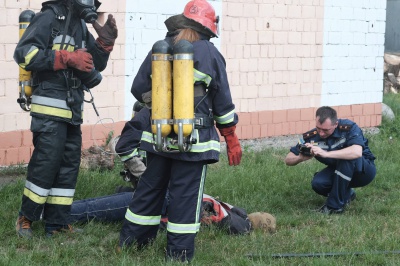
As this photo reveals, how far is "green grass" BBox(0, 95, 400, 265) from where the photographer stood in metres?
6.08

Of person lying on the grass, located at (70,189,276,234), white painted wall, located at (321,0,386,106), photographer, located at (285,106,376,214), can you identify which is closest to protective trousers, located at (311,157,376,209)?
photographer, located at (285,106,376,214)

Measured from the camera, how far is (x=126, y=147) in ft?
22.5

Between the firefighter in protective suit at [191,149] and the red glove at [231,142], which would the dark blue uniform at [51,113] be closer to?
the firefighter in protective suit at [191,149]

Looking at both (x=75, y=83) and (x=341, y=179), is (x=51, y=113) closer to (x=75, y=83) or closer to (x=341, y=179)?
(x=75, y=83)

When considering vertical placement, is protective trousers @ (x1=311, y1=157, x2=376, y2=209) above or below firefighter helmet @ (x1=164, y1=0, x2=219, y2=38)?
below

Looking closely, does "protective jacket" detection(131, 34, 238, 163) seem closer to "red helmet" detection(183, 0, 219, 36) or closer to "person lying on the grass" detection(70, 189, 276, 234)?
"red helmet" detection(183, 0, 219, 36)

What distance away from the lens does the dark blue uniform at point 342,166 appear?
26.3ft

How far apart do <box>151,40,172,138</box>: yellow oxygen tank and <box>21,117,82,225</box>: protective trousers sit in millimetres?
1137

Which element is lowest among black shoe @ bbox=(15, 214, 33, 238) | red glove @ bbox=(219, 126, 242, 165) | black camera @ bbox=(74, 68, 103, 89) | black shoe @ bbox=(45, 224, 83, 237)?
black shoe @ bbox=(45, 224, 83, 237)

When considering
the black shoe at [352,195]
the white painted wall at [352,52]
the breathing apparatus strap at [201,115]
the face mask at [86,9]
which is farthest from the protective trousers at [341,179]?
the white painted wall at [352,52]

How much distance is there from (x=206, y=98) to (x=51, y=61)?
124 centimetres

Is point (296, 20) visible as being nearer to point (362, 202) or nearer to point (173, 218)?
point (362, 202)

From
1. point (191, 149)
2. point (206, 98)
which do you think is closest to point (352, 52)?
point (206, 98)

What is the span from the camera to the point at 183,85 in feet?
18.0
